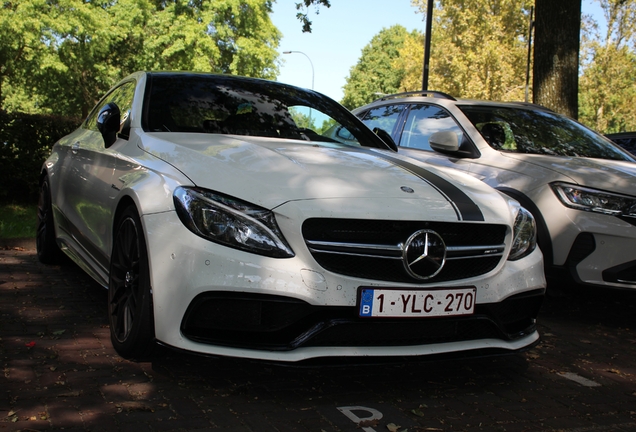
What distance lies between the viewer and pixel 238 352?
3189 mm

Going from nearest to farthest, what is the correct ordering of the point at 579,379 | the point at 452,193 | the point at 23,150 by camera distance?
Answer: the point at 452,193 → the point at 579,379 → the point at 23,150

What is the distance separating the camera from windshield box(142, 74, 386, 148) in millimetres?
4527

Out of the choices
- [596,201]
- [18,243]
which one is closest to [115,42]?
[18,243]

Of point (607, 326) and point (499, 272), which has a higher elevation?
point (499, 272)

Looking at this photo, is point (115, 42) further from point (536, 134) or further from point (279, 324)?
point (279, 324)

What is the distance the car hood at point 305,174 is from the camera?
3.39m

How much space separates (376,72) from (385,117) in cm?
6124

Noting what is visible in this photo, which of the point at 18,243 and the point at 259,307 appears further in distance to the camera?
the point at 18,243

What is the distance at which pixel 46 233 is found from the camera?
628cm

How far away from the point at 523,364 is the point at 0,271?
4.29m

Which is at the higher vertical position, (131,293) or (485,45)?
(485,45)

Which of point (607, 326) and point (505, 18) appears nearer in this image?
point (607, 326)

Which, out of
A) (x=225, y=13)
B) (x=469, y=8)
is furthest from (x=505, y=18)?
(x=225, y=13)

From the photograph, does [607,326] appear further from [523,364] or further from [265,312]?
[265,312]
